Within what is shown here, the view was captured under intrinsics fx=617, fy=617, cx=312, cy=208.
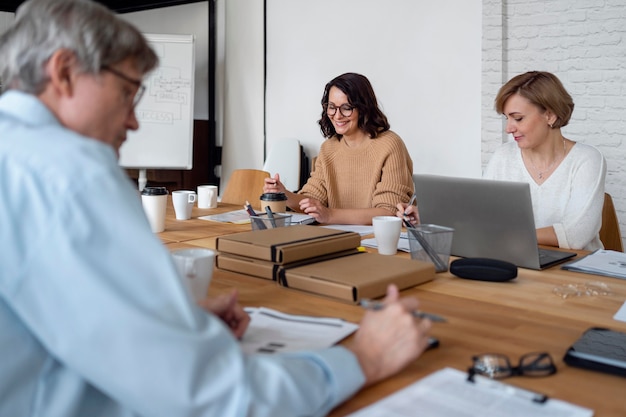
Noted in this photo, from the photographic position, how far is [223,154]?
5.45m

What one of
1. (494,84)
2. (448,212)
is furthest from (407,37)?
(448,212)

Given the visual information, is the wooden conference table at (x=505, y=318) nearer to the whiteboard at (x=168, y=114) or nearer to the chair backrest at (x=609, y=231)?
the chair backrest at (x=609, y=231)

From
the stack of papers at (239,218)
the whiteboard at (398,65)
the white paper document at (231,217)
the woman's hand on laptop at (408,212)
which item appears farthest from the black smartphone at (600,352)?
the whiteboard at (398,65)

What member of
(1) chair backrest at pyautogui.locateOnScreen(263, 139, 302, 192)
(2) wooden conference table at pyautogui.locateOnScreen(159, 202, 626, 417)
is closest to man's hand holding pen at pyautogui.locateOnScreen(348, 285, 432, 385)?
(2) wooden conference table at pyautogui.locateOnScreen(159, 202, 626, 417)

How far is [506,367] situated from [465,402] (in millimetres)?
130

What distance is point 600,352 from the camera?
93 cm

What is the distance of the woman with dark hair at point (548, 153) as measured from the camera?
2201mm

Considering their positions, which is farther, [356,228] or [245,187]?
[245,187]

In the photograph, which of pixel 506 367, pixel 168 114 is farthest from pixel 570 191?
pixel 168 114

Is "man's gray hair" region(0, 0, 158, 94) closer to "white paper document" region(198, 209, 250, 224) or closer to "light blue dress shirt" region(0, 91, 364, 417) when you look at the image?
"light blue dress shirt" region(0, 91, 364, 417)

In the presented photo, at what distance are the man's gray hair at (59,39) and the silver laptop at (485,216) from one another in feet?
3.24

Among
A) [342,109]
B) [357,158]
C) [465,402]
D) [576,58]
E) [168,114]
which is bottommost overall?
[465,402]

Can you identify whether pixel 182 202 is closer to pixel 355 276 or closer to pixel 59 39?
pixel 355 276

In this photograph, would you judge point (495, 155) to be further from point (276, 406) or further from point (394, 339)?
point (276, 406)
